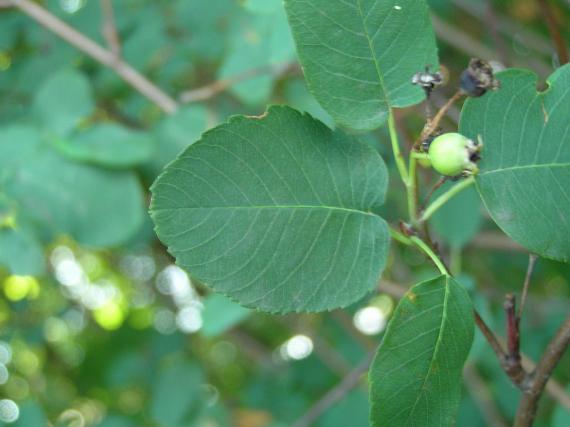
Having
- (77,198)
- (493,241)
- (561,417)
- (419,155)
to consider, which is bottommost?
(493,241)

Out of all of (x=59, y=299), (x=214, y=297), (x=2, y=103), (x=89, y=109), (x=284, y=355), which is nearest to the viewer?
(x=214, y=297)

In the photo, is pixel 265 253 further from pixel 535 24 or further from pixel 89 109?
pixel 535 24

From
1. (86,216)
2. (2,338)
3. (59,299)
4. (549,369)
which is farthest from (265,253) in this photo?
(59,299)

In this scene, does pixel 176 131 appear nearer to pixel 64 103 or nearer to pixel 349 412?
pixel 64 103

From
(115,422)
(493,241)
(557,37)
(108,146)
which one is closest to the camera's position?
(557,37)

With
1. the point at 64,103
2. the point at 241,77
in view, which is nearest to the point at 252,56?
the point at 241,77

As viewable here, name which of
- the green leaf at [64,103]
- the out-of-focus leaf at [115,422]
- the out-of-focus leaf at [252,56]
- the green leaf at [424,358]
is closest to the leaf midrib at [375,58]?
the green leaf at [424,358]
